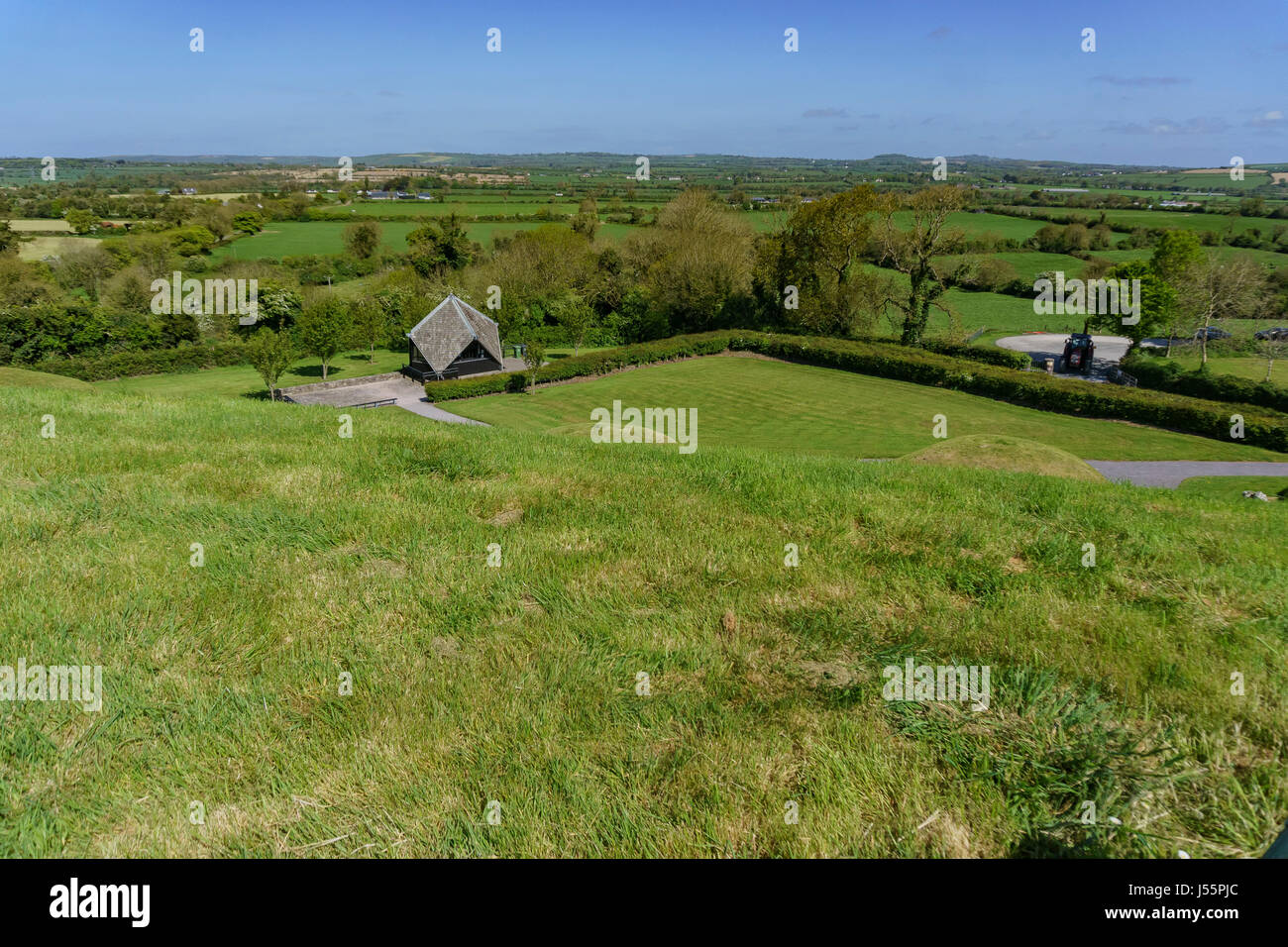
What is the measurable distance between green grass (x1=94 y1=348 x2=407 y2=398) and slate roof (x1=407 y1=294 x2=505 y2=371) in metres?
6.16

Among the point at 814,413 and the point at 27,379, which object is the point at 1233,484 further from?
the point at 27,379

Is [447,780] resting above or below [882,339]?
below

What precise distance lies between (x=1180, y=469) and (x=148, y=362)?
62.3m

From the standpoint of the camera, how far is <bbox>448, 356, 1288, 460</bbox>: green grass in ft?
94.5

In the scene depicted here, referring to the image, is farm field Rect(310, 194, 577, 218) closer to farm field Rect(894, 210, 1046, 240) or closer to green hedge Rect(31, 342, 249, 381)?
green hedge Rect(31, 342, 249, 381)

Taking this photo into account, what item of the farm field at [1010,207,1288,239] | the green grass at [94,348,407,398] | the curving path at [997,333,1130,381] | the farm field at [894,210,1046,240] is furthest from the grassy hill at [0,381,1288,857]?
the farm field at [1010,207,1288,239]

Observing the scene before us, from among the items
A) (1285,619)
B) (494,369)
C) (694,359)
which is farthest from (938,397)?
(1285,619)

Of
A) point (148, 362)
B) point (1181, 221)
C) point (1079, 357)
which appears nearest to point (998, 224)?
point (1181, 221)

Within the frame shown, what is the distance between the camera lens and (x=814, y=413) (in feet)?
115

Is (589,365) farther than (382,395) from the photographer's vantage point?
Yes

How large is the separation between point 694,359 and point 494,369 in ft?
48.0

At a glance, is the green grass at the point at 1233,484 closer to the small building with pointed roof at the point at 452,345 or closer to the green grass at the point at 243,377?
the small building with pointed roof at the point at 452,345

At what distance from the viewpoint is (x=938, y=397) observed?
121ft
